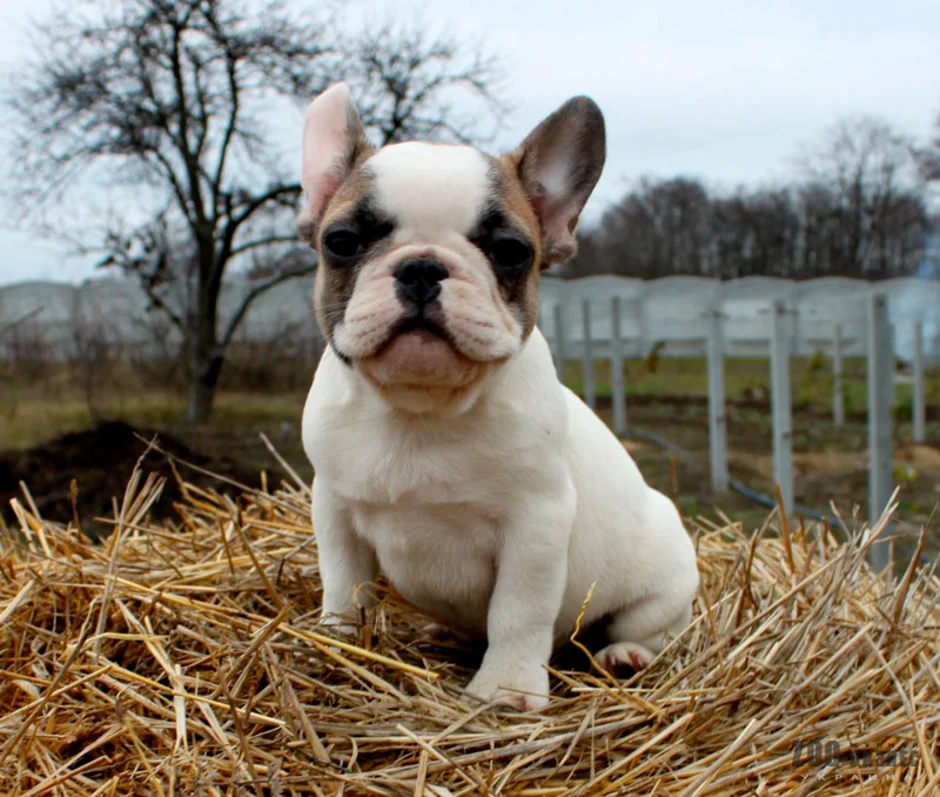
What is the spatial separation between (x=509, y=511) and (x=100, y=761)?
2.77 ft

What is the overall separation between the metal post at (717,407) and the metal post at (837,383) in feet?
4.90

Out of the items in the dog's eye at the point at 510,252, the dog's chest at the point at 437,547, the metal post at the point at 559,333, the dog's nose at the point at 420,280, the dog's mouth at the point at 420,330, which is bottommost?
the dog's chest at the point at 437,547

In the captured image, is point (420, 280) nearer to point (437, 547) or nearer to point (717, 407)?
point (437, 547)

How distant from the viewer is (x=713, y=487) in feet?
20.1

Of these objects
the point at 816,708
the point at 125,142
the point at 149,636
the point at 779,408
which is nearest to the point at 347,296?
the point at 149,636

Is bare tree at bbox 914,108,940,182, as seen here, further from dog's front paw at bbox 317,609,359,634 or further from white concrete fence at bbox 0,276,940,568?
dog's front paw at bbox 317,609,359,634

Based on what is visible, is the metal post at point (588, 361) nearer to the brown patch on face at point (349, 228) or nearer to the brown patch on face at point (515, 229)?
the brown patch on face at point (515, 229)

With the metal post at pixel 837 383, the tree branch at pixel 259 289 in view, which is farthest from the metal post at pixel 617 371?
the tree branch at pixel 259 289

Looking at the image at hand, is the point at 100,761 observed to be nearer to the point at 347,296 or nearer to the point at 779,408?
the point at 347,296

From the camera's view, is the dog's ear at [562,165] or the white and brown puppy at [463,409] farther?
the dog's ear at [562,165]

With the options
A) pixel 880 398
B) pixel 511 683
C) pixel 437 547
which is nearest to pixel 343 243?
pixel 437 547

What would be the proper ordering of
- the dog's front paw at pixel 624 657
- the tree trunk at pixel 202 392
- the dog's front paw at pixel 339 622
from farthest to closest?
1. the tree trunk at pixel 202 392
2. the dog's front paw at pixel 624 657
3. the dog's front paw at pixel 339 622

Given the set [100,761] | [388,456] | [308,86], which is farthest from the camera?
[308,86]

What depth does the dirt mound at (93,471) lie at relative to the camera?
4.77m
